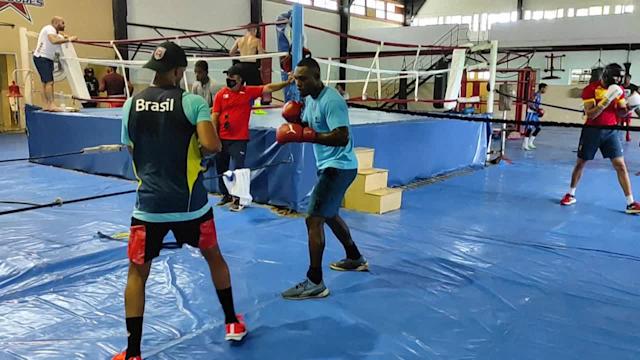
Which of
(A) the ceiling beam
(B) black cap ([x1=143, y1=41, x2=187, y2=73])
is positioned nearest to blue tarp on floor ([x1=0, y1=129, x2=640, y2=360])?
(B) black cap ([x1=143, y1=41, x2=187, y2=73])

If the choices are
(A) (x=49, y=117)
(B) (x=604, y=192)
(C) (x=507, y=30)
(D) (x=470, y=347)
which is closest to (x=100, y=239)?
(D) (x=470, y=347)

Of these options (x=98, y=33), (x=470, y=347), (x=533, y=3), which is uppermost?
(x=533, y=3)

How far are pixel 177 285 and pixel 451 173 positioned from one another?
499 centimetres

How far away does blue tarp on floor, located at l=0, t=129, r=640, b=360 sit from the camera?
2.37m

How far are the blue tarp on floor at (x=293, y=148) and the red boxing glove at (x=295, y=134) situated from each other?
203 centimetres

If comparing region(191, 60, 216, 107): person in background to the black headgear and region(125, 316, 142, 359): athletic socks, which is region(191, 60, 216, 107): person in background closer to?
region(125, 316, 142, 359): athletic socks

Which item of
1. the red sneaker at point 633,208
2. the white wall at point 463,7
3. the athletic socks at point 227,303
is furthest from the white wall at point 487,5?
the athletic socks at point 227,303

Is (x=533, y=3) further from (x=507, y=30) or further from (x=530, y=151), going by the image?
(x=530, y=151)

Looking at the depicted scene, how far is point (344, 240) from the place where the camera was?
129 inches

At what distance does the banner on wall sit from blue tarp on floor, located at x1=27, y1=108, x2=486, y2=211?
605 centimetres

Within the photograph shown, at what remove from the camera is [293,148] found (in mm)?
4855

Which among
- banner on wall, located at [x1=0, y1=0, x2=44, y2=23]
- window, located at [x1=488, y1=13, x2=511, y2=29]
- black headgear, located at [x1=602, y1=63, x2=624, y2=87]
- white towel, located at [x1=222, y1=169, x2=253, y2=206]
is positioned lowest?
white towel, located at [x1=222, y1=169, x2=253, y2=206]

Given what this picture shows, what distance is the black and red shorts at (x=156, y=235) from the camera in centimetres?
207

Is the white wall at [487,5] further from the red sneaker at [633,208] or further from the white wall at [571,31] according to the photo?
the red sneaker at [633,208]
